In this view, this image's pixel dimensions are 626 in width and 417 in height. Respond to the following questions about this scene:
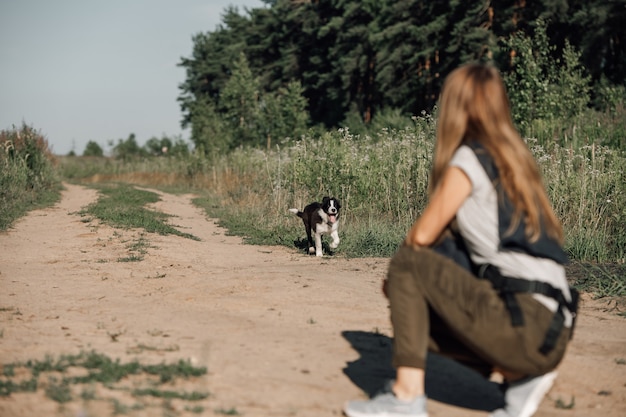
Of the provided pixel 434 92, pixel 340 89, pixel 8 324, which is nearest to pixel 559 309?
pixel 8 324

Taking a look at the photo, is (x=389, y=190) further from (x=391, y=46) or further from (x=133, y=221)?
(x=391, y=46)

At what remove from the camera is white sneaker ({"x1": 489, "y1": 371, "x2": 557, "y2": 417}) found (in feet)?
12.2

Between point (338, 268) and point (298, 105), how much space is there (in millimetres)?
25105

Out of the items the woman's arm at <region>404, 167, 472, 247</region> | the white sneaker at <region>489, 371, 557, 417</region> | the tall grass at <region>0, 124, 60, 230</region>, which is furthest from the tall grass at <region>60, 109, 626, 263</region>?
the woman's arm at <region>404, 167, 472, 247</region>

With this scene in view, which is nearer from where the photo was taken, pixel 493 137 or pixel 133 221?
pixel 493 137

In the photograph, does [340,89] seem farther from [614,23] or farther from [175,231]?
[175,231]

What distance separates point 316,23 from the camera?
5453 cm

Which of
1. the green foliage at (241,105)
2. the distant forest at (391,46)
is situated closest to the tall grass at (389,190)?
the distant forest at (391,46)

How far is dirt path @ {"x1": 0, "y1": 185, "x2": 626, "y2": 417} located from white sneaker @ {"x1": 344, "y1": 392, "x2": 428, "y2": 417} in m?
0.21

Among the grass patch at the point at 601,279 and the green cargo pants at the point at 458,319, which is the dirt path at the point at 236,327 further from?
the green cargo pants at the point at 458,319

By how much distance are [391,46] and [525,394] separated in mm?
40544

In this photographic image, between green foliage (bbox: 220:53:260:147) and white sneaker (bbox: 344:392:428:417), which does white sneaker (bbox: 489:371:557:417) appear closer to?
white sneaker (bbox: 344:392:428:417)

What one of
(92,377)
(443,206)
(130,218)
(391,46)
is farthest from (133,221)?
(391,46)

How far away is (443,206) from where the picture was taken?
11.7 ft
